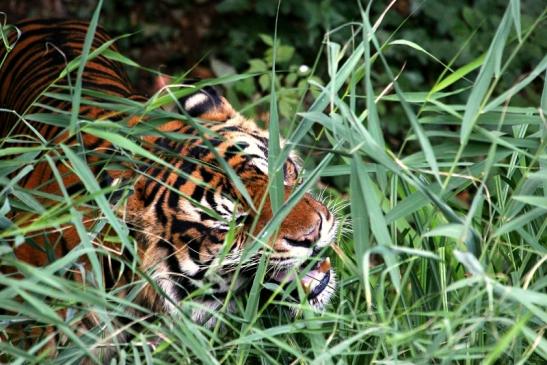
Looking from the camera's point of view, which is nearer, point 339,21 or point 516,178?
point 516,178

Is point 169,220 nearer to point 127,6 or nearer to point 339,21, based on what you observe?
point 339,21

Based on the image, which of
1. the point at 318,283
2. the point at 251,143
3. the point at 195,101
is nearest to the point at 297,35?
the point at 195,101

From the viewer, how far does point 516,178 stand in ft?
8.95

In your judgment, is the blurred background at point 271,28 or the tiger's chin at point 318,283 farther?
the blurred background at point 271,28

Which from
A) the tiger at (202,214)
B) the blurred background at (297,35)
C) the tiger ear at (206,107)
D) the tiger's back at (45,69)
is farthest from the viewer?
the blurred background at (297,35)

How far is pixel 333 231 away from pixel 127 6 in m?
3.29

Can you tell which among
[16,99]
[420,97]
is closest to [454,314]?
[420,97]

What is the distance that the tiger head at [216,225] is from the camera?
2475 millimetres

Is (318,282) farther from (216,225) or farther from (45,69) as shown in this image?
(45,69)

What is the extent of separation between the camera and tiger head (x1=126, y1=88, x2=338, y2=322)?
247cm

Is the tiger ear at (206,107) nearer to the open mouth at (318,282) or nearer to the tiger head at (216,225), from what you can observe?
the tiger head at (216,225)

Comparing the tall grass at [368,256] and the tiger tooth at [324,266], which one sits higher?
the tall grass at [368,256]

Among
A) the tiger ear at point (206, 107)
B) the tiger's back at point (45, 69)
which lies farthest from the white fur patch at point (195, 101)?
the tiger's back at point (45, 69)

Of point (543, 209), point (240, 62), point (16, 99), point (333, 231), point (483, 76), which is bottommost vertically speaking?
point (240, 62)
